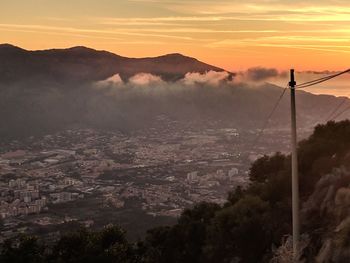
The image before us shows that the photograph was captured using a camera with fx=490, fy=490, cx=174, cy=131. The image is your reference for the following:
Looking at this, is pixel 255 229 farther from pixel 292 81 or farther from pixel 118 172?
pixel 118 172

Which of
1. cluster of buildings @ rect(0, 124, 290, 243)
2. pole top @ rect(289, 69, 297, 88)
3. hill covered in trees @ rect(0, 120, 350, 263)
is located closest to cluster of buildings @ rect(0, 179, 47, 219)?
cluster of buildings @ rect(0, 124, 290, 243)

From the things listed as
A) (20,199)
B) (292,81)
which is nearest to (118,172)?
(20,199)

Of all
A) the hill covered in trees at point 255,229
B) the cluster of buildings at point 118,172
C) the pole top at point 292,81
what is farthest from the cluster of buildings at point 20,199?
the pole top at point 292,81

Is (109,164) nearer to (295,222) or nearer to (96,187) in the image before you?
(96,187)

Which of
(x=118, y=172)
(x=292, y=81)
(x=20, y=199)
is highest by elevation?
(x=292, y=81)

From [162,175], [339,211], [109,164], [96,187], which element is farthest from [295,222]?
[109,164]

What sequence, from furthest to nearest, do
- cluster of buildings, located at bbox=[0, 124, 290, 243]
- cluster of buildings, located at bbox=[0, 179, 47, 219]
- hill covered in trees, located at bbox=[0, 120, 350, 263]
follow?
cluster of buildings, located at bbox=[0, 124, 290, 243]
cluster of buildings, located at bbox=[0, 179, 47, 219]
hill covered in trees, located at bbox=[0, 120, 350, 263]

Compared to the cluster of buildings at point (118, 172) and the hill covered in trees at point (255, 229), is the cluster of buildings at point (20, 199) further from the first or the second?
the hill covered in trees at point (255, 229)

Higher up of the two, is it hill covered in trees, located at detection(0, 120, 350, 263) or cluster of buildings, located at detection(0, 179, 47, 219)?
hill covered in trees, located at detection(0, 120, 350, 263)

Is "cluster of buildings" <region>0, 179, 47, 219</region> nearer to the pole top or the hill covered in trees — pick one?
the hill covered in trees
